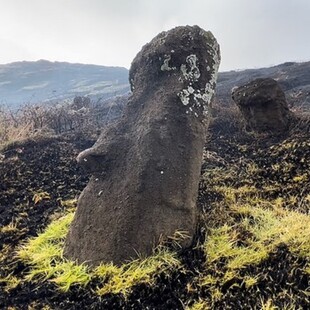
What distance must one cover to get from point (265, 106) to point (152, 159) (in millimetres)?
4679

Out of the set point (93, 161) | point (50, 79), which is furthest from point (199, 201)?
point (50, 79)

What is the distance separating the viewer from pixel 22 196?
5812mm

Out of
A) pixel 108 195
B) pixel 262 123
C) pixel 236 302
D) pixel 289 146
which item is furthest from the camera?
pixel 262 123

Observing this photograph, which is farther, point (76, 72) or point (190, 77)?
point (76, 72)

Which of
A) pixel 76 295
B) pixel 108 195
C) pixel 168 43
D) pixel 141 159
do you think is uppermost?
pixel 168 43

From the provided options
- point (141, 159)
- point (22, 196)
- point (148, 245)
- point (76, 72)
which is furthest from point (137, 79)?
point (76, 72)

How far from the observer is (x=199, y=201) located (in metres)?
4.88

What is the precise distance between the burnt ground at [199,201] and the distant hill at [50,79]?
26785mm

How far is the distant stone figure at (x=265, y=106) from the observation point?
310 inches

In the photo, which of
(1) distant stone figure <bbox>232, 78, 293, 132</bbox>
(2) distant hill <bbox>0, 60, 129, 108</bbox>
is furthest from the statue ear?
(2) distant hill <bbox>0, 60, 129, 108</bbox>

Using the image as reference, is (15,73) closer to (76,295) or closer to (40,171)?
(40,171)

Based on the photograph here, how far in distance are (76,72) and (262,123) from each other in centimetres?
4666

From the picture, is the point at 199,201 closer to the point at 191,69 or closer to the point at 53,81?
the point at 191,69

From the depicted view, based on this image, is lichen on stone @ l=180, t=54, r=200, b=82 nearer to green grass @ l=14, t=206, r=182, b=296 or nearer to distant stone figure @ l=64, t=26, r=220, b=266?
distant stone figure @ l=64, t=26, r=220, b=266
